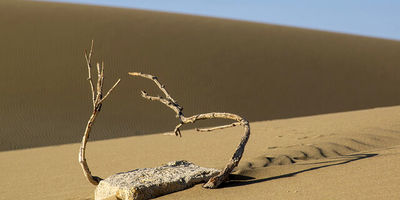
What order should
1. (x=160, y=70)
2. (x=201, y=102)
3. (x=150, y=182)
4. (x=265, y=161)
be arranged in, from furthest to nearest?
(x=160, y=70)
(x=201, y=102)
(x=265, y=161)
(x=150, y=182)

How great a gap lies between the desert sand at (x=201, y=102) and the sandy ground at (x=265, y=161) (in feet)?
0.08

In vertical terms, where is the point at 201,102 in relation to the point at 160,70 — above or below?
below

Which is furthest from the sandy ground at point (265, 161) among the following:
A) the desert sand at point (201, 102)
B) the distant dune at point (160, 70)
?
the distant dune at point (160, 70)

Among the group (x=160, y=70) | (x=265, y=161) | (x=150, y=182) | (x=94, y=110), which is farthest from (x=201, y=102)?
(x=150, y=182)

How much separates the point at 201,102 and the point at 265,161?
15.1 m

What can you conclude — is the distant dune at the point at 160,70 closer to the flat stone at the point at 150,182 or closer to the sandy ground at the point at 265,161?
the sandy ground at the point at 265,161

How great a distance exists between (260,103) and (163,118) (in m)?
4.57

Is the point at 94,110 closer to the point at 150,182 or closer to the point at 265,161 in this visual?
the point at 150,182

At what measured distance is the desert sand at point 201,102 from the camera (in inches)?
191

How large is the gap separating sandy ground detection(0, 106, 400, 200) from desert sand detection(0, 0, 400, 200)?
2 centimetres

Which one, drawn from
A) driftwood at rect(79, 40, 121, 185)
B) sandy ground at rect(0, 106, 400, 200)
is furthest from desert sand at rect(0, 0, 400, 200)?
driftwood at rect(79, 40, 121, 185)

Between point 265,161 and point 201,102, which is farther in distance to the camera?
point 201,102

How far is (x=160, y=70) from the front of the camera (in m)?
21.8

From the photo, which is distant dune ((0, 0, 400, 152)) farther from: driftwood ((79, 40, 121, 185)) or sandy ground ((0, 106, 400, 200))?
driftwood ((79, 40, 121, 185))
